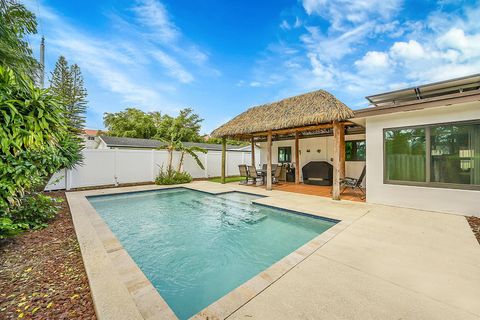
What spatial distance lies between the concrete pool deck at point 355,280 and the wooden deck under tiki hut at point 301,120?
362 cm

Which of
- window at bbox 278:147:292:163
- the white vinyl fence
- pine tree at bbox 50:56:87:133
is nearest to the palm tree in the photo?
the white vinyl fence

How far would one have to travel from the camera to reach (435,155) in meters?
5.72

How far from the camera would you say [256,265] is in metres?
3.50

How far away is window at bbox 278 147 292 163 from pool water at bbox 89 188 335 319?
22.4ft

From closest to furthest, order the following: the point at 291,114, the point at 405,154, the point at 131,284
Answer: the point at 131,284 < the point at 405,154 < the point at 291,114

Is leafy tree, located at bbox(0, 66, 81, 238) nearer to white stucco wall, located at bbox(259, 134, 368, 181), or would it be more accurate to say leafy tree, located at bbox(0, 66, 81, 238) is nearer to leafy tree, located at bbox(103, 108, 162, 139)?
white stucco wall, located at bbox(259, 134, 368, 181)

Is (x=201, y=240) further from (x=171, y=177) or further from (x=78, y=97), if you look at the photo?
(x=78, y=97)

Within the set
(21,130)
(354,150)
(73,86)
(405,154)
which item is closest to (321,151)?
(354,150)

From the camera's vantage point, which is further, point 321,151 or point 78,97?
point 78,97

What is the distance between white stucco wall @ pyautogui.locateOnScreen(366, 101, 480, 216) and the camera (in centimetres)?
527

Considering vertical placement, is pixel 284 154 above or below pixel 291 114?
below

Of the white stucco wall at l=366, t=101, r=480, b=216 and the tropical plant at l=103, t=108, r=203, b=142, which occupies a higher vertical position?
the tropical plant at l=103, t=108, r=203, b=142

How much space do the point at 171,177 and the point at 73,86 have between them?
20571 mm

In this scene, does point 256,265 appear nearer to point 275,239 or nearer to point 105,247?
point 275,239
